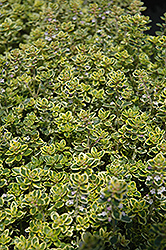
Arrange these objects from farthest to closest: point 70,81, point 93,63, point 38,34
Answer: point 38,34 → point 93,63 → point 70,81

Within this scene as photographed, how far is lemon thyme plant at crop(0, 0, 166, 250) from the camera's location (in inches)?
78.2

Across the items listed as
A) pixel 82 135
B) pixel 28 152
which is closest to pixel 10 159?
pixel 28 152

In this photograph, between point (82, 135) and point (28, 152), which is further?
point (82, 135)

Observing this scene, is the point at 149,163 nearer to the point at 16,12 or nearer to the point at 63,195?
the point at 63,195

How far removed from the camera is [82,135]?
2549 mm

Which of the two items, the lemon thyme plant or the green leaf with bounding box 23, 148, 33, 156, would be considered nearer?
the lemon thyme plant

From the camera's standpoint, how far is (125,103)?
2.63 metres

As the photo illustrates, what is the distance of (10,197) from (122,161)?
0.87 metres

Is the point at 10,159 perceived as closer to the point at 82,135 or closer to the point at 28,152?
the point at 28,152

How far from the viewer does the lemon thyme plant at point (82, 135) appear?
199cm

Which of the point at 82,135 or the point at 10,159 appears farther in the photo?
the point at 82,135

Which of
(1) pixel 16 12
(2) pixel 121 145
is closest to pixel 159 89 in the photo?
(2) pixel 121 145

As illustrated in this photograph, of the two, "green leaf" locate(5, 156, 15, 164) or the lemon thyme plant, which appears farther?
"green leaf" locate(5, 156, 15, 164)

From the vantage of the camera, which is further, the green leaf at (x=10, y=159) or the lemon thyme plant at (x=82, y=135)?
the green leaf at (x=10, y=159)
